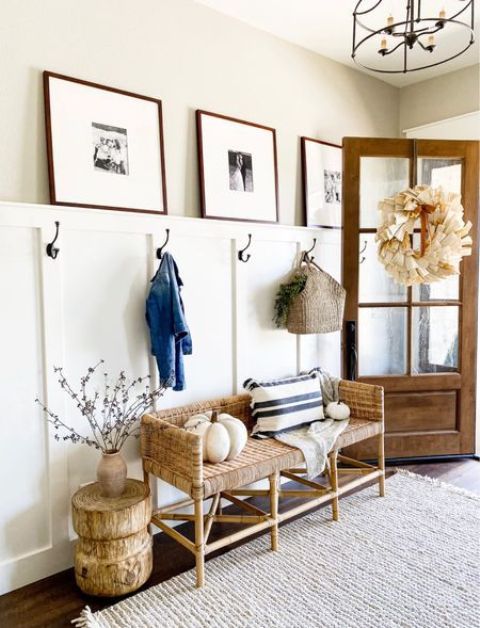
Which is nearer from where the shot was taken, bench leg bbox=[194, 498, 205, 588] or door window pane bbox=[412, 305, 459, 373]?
bench leg bbox=[194, 498, 205, 588]

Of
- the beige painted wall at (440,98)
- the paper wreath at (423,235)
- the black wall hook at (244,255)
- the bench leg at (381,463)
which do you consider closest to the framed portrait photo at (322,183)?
the paper wreath at (423,235)

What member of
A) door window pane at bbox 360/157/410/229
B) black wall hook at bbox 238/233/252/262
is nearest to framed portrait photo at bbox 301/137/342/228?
door window pane at bbox 360/157/410/229

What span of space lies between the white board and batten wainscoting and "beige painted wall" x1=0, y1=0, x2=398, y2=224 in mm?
216

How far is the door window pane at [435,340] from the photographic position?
10.9 ft

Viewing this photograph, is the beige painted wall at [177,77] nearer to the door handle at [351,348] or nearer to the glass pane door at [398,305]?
the glass pane door at [398,305]

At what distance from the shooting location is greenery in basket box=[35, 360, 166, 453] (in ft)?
7.13

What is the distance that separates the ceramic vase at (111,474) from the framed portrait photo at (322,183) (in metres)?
1.85

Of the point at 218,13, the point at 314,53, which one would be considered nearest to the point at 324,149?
the point at 314,53

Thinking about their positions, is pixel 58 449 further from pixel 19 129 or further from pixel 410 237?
pixel 410 237

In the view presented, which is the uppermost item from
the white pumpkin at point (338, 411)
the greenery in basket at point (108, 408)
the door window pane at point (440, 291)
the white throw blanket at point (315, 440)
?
the door window pane at point (440, 291)

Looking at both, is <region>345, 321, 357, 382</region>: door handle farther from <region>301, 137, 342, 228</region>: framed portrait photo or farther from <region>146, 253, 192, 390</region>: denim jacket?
<region>146, 253, 192, 390</region>: denim jacket

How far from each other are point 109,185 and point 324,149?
158 cm

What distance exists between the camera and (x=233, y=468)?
2.16 metres

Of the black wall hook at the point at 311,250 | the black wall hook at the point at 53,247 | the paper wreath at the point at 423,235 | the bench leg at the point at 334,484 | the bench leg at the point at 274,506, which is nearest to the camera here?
the black wall hook at the point at 53,247
